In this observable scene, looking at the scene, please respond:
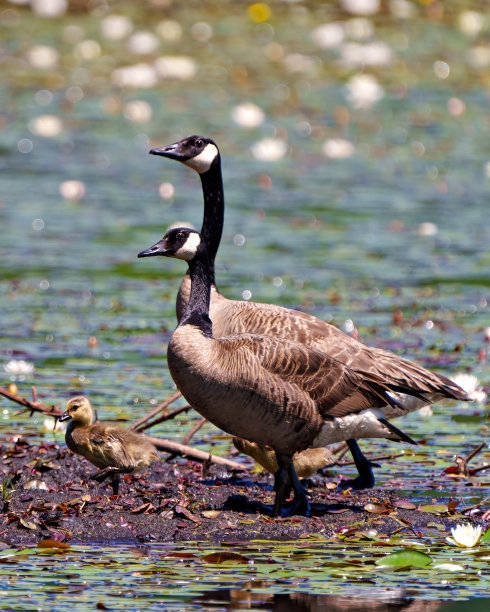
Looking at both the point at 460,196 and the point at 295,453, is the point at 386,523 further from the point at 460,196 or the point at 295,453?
the point at 460,196

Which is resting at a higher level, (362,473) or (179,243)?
(179,243)

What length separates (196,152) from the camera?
10805 mm

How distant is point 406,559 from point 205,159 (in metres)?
4.66

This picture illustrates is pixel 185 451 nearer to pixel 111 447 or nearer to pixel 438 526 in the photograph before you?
pixel 111 447

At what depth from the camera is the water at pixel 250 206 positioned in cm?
974

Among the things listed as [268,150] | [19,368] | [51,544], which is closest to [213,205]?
[19,368]

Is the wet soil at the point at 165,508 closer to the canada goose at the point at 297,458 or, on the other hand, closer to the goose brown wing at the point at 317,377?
the canada goose at the point at 297,458

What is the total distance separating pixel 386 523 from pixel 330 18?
21.7m

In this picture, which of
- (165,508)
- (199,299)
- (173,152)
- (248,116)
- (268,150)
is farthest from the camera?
(248,116)

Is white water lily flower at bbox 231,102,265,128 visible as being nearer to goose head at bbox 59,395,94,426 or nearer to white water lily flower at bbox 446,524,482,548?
goose head at bbox 59,395,94,426

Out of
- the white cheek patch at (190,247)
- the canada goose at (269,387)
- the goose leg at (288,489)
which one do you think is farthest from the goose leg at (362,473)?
the white cheek patch at (190,247)

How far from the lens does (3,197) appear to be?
742 inches

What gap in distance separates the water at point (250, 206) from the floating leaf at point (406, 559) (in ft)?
0.25

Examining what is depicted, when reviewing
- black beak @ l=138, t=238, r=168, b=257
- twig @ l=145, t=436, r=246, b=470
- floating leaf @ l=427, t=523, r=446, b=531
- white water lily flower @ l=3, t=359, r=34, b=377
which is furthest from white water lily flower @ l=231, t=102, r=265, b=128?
floating leaf @ l=427, t=523, r=446, b=531
